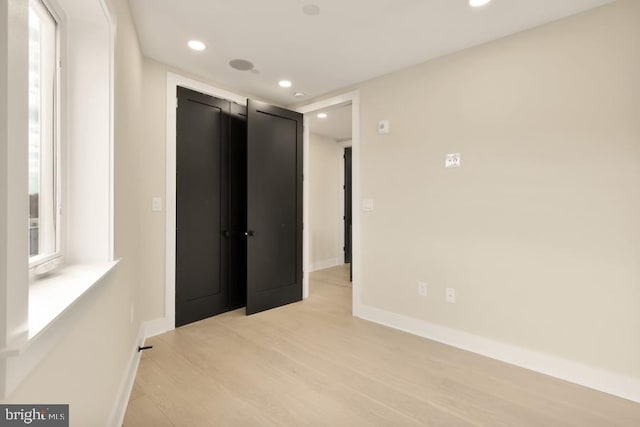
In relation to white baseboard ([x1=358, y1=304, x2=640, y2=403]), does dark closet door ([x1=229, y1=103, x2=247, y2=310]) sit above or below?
above

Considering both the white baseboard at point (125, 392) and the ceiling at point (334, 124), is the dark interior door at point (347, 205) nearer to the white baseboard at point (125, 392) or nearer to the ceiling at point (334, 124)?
the ceiling at point (334, 124)

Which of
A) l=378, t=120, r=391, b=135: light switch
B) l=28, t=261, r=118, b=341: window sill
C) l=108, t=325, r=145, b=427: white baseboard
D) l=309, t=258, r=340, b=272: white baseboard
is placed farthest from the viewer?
l=309, t=258, r=340, b=272: white baseboard

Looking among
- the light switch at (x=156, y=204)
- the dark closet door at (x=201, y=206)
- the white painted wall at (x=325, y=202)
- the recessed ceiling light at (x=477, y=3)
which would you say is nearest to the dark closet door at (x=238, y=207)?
the dark closet door at (x=201, y=206)

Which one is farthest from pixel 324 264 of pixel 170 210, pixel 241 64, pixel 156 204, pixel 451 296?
pixel 241 64

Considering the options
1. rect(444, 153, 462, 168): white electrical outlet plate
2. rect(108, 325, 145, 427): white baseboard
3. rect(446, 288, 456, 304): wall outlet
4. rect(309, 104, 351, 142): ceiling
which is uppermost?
rect(309, 104, 351, 142): ceiling

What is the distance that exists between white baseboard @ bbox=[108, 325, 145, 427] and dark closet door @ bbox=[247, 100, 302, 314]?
3.84 feet

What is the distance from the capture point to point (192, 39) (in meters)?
2.34

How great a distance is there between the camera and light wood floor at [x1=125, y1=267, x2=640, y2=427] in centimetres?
163

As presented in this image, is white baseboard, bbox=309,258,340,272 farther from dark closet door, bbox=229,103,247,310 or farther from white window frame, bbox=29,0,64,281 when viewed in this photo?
white window frame, bbox=29,0,64,281

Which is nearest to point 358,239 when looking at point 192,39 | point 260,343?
point 260,343

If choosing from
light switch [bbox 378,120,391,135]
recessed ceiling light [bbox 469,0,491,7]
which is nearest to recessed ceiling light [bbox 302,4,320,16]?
recessed ceiling light [bbox 469,0,491,7]

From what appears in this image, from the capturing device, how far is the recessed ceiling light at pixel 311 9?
1946 millimetres

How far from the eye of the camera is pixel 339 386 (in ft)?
6.29

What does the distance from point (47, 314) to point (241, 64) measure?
262 cm
